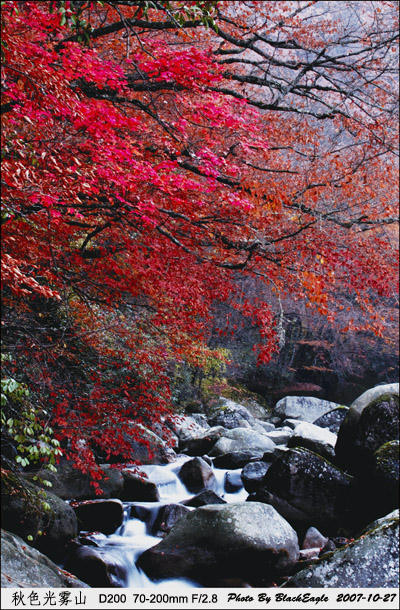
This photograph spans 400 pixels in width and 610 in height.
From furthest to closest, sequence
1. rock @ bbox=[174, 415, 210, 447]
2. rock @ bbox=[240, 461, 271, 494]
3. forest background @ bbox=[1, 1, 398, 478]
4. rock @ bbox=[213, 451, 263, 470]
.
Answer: rock @ bbox=[174, 415, 210, 447] < rock @ bbox=[213, 451, 263, 470] < rock @ bbox=[240, 461, 271, 494] < forest background @ bbox=[1, 1, 398, 478]

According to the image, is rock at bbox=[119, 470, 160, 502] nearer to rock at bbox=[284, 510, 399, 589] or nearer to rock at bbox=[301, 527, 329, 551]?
rock at bbox=[301, 527, 329, 551]

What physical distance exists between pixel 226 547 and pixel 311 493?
9.10ft

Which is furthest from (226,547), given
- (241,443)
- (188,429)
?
(188,429)

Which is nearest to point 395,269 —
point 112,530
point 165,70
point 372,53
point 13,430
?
point 372,53

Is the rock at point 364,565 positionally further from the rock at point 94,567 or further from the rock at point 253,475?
the rock at point 253,475

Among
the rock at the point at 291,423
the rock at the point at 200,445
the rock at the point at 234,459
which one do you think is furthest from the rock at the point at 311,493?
the rock at the point at 291,423

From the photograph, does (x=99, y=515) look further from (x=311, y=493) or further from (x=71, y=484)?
(x=311, y=493)

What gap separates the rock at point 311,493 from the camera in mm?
8398

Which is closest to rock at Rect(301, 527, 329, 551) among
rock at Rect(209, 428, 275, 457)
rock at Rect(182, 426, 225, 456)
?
rock at Rect(209, 428, 275, 457)

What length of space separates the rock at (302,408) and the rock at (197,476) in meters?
11.1

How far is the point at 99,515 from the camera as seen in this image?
26.6ft

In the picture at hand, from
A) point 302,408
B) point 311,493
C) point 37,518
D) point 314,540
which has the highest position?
point 37,518

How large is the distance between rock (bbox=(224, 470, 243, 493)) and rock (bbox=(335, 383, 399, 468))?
2407 mm

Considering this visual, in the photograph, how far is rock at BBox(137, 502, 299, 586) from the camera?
635cm
